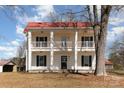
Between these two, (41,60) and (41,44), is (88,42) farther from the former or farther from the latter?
(41,60)

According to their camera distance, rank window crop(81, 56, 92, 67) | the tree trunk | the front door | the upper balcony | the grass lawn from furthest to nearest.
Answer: the front door < window crop(81, 56, 92, 67) < the upper balcony < the tree trunk < the grass lawn

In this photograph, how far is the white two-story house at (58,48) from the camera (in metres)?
26.6

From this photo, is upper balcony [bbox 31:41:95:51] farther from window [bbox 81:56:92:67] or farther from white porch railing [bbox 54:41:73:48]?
window [bbox 81:56:92:67]

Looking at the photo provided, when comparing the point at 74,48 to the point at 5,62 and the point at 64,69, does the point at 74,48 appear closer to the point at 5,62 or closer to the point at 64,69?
the point at 64,69

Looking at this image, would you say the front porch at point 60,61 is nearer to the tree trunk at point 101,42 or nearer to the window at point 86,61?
the window at point 86,61

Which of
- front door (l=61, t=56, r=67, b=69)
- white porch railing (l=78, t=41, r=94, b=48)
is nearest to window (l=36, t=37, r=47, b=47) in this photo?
front door (l=61, t=56, r=67, b=69)

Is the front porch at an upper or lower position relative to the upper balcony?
lower

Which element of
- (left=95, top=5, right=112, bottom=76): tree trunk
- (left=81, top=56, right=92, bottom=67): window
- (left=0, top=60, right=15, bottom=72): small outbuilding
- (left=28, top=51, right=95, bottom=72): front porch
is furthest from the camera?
(left=0, top=60, right=15, bottom=72): small outbuilding

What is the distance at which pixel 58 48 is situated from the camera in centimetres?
2678

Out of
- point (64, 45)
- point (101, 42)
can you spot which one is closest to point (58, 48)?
point (64, 45)

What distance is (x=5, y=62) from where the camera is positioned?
46125mm

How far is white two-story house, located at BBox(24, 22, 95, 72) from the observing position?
26.6m

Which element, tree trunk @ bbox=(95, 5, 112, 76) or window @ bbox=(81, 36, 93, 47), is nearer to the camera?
tree trunk @ bbox=(95, 5, 112, 76)

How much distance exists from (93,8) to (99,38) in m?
1.87
